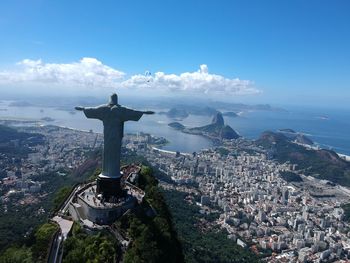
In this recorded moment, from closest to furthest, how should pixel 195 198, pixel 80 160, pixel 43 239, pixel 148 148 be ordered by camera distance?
pixel 43 239 → pixel 195 198 → pixel 80 160 → pixel 148 148

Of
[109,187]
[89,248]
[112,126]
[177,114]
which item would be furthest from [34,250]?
[177,114]

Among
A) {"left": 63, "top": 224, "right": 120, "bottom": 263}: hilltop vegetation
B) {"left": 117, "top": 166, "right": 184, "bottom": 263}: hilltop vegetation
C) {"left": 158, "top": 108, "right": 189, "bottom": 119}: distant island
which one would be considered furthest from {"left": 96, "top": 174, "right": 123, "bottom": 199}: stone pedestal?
{"left": 158, "top": 108, "right": 189, "bottom": 119}: distant island

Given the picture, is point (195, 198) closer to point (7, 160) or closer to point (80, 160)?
point (80, 160)

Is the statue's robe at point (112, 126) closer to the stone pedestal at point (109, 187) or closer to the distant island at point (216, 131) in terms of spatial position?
the stone pedestal at point (109, 187)

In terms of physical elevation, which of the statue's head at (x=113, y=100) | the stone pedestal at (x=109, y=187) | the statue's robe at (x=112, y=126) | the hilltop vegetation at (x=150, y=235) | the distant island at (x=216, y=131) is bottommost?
the distant island at (x=216, y=131)

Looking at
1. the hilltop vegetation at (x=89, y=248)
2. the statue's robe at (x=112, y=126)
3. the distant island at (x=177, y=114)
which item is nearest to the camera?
the hilltop vegetation at (x=89, y=248)

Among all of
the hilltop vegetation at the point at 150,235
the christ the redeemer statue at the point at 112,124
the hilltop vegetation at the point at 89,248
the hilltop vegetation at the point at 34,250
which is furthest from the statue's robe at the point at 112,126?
the hilltop vegetation at the point at 34,250

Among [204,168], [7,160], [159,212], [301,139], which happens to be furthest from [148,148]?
[159,212]
